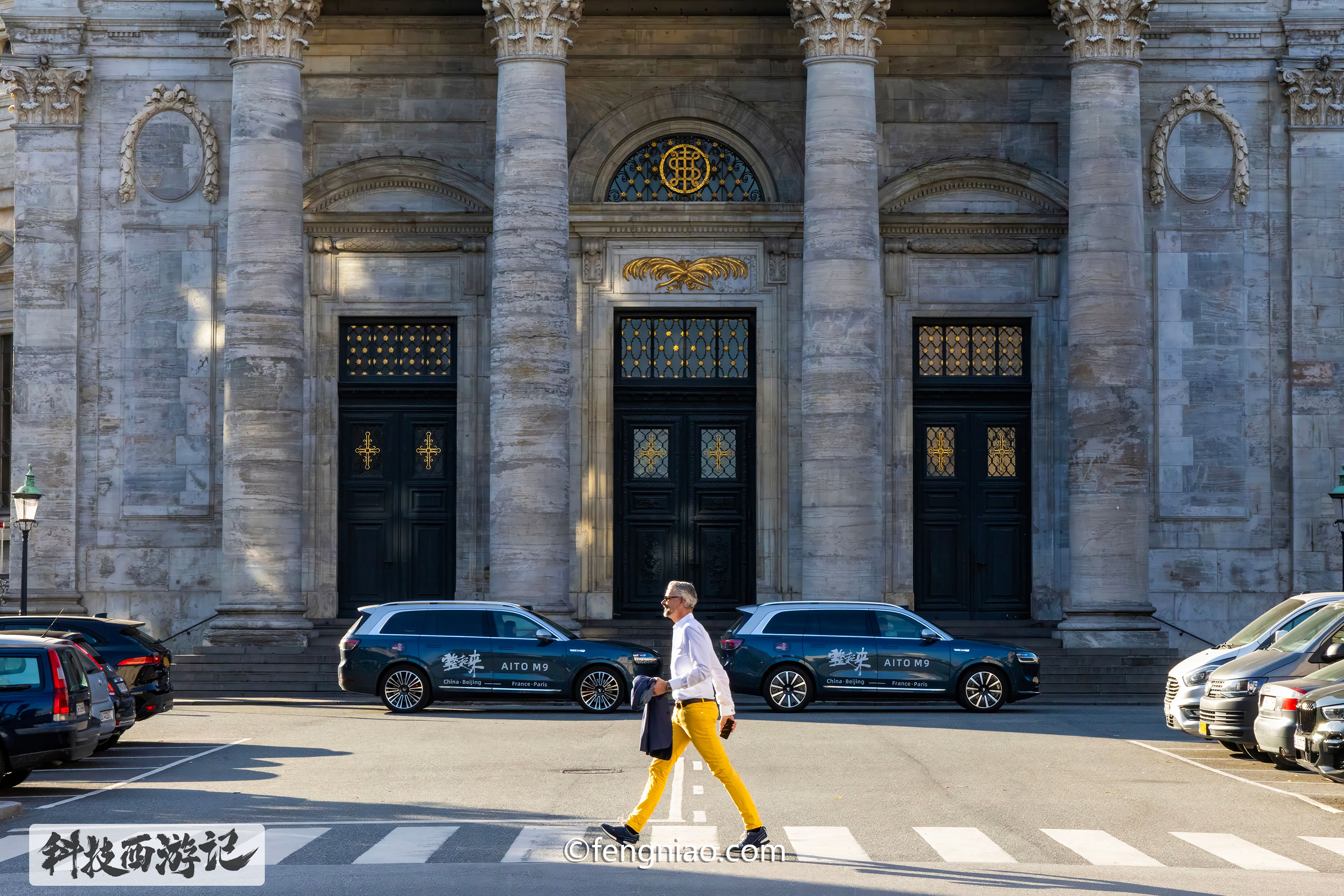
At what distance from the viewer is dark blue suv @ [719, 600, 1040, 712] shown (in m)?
26.6

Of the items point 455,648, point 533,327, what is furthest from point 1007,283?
point 455,648

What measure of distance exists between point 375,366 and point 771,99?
9.74m

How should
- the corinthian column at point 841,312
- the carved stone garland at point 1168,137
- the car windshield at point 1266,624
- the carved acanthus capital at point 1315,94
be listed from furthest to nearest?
1. the carved stone garland at point 1168,137
2. the carved acanthus capital at point 1315,94
3. the corinthian column at point 841,312
4. the car windshield at point 1266,624

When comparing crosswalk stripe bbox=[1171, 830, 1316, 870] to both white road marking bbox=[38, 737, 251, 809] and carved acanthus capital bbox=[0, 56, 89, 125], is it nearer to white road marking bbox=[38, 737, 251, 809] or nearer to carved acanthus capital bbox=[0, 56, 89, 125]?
white road marking bbox=[38, 737, 251, 809]

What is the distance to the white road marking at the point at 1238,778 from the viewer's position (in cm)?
1583

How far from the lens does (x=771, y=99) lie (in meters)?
36.6

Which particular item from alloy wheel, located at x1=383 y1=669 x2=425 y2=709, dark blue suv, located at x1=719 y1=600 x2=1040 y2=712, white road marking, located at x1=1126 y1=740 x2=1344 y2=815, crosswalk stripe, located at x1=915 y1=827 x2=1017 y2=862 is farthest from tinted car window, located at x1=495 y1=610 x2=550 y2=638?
crosswalk stripe, located at x1=915 y1=827 x2=1017 y2=862

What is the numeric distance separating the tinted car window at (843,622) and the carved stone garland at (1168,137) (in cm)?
1318

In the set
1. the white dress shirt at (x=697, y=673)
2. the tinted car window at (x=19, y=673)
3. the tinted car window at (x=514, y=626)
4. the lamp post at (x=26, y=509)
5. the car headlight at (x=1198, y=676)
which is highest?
the lamp post at (x=26, y=509)

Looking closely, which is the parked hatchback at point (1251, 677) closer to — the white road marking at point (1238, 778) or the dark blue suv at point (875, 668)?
the white road marking at point (1238, 778)

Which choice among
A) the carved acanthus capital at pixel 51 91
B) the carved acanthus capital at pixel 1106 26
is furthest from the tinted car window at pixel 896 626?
the carved acanthus capital at pixel 51 91

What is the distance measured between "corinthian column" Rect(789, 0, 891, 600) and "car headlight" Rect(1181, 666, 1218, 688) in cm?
1016

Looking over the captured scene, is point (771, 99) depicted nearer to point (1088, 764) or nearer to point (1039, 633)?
point (1039, 633)

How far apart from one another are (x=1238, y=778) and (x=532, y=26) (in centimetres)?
1950
